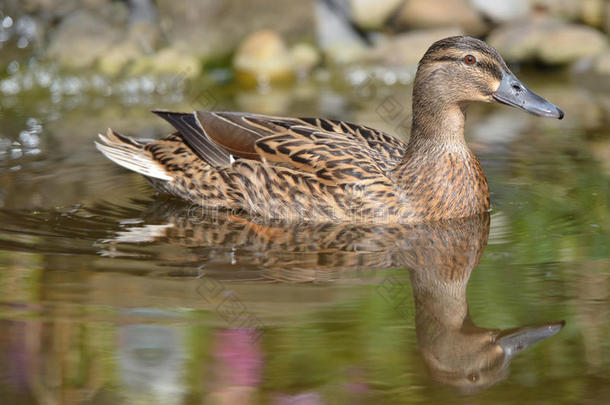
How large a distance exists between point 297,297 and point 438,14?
898 centimetres

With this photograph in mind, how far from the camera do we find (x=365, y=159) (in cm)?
695

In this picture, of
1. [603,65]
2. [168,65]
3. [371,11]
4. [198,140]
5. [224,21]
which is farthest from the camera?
[371,11]

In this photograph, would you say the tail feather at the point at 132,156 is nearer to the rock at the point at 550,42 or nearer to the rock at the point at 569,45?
the rock at the point at 550,42

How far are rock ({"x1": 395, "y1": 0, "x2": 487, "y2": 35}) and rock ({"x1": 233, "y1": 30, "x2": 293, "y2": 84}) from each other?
1886 mm

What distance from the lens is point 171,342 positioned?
15.4 ft

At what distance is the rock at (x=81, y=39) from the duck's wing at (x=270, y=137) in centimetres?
533

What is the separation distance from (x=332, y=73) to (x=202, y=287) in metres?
7.89

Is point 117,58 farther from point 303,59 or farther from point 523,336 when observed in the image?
point 523,336

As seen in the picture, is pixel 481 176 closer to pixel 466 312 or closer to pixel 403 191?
pixel 403 191

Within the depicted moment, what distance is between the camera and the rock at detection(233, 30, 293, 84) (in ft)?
41.7

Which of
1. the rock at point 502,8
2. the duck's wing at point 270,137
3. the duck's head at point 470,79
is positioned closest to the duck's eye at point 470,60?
the duck's head at point 470,79

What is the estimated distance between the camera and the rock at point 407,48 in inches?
506

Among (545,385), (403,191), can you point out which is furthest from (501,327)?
(403,191)

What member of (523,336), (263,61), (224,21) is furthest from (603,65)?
(523,336)
